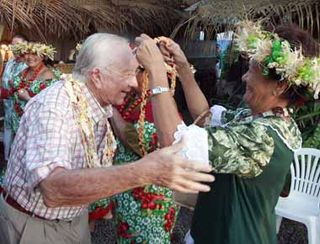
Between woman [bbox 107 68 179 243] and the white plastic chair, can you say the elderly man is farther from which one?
the white plastic chair

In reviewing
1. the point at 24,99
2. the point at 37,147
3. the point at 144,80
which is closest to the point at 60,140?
the point at 37,147

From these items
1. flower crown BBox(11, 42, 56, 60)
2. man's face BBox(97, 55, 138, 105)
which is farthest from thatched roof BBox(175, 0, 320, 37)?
man's face BBox(97, 55, 138, 105)

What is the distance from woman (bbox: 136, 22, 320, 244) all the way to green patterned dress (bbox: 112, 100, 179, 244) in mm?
659

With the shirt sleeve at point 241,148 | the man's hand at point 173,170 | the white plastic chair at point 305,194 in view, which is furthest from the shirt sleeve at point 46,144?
the white plastic chair at point 305,194

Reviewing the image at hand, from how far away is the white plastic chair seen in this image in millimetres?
3178

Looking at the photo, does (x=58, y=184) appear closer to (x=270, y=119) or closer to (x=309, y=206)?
(x=270, y=119)

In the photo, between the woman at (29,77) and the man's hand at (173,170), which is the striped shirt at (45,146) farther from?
the woman at (29,77)

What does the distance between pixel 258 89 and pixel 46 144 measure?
0.83 meters

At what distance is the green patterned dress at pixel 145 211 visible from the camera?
2.47 m

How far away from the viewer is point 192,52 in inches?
423

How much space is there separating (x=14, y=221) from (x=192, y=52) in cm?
935

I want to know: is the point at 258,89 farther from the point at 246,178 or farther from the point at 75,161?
the point at 75,161

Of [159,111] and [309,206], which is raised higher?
[159,111]

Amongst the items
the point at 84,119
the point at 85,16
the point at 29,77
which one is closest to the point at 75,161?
the point at 84,119
